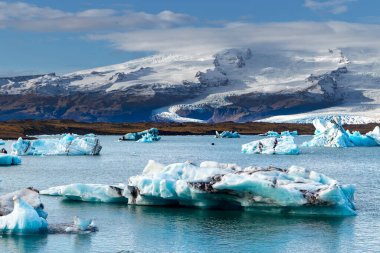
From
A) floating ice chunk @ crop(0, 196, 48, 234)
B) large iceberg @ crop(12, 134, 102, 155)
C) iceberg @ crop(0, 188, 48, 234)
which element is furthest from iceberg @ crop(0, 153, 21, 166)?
floating ice chunk @ crop(0, 196, 48, 234)

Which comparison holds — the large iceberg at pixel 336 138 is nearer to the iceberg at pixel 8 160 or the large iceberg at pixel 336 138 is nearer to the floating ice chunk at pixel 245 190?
the iceberg at pixel 8 160

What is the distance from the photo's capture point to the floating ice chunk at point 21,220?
23188mm

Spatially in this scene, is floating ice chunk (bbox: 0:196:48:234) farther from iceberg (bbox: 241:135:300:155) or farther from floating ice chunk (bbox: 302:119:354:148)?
floating ice chunk (bbox: 302:119:354:148)

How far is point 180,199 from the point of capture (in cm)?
2912

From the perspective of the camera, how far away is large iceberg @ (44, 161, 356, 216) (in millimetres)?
26359

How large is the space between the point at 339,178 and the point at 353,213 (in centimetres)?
1687

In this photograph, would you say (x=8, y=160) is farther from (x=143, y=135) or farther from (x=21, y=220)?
(x=143, y=135)

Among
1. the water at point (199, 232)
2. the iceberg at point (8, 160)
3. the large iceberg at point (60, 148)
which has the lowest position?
the water at point (199, 232)

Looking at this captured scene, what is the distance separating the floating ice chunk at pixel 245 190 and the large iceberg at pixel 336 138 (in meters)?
50.3

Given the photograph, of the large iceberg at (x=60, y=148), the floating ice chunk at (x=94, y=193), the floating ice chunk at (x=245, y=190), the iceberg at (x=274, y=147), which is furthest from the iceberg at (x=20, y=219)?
the iceberg at (x=274, y=147)

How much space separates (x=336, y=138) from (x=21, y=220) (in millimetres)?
63552

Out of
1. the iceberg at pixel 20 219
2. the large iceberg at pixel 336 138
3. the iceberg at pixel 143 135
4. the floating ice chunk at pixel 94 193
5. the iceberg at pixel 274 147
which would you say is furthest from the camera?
the iceberg at pixel 143 135

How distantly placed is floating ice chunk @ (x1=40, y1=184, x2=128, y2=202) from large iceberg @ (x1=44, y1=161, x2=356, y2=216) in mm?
788

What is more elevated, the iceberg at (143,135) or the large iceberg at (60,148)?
the iceberg at (143,135)
